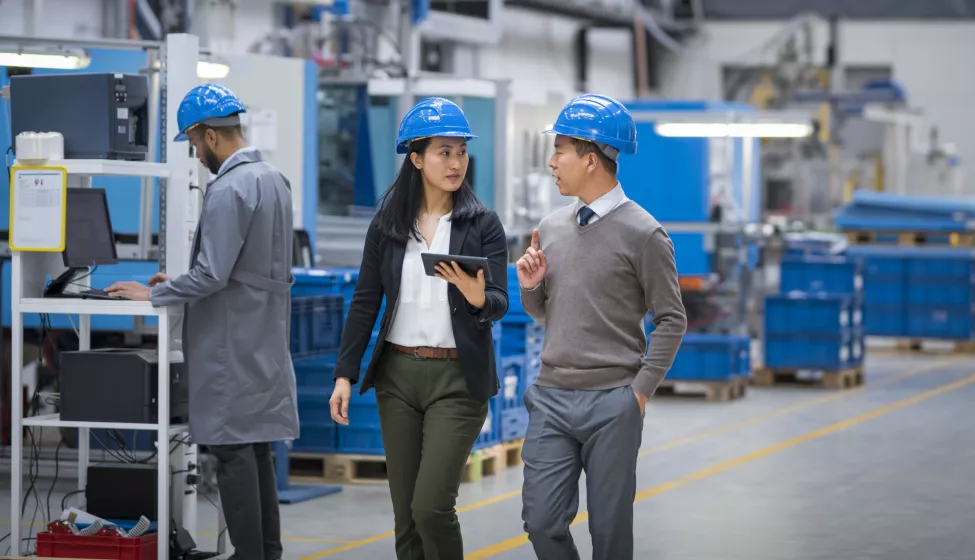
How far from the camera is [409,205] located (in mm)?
4691

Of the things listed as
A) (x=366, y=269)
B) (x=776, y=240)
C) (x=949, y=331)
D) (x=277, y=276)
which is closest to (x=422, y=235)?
(x=366, y=269)

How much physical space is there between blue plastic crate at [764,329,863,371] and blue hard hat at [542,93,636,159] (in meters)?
10.4

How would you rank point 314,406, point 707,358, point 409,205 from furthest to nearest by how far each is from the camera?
1. point 707,358
2. point 314,406
3. point 409,205

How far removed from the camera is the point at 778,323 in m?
14.5

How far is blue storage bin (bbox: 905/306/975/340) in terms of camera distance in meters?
18.3

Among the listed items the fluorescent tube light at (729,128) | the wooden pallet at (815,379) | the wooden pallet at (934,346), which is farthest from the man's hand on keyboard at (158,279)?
the wooden pallet at (934,346)

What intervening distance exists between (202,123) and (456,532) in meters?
1.96

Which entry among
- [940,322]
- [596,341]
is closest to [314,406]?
[596,341]

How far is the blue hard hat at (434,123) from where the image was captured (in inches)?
182

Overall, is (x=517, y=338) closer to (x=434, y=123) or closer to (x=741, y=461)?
(x=741, y=461)

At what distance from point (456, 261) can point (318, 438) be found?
4580mm

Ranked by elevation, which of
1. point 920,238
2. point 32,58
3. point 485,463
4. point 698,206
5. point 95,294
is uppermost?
point 32,58

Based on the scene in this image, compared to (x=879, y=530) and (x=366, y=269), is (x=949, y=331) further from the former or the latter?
(x=366, y=269)

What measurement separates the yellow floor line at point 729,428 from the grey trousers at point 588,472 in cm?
252
